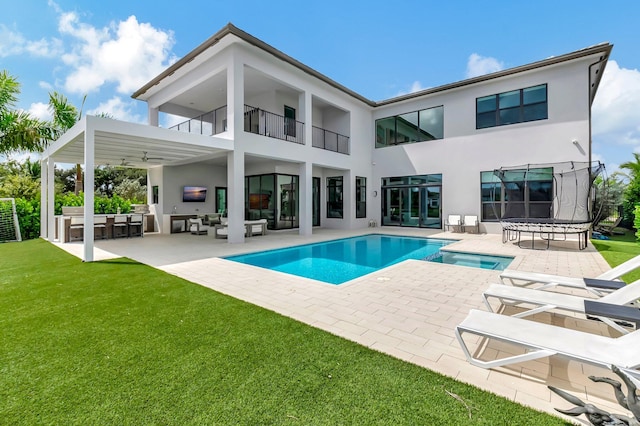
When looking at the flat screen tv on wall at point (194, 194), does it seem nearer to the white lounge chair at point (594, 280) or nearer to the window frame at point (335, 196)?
the window frame at point (335, 196)

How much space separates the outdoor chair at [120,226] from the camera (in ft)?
42.0

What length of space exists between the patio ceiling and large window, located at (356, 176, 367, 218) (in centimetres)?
873

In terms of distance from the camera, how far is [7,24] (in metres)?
14.7

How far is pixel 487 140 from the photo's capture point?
47.4 ft

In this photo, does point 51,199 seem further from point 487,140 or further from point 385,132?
point 487,140

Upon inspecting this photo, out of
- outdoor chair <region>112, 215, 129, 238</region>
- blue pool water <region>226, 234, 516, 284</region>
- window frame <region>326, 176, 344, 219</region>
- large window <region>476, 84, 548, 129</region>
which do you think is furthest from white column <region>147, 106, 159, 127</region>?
large window <region>476, 84, 548, 129</region>

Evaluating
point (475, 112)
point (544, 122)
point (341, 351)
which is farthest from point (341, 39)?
point (341, 351)

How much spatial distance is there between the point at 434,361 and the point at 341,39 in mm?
17416

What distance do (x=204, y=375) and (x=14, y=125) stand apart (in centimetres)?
1743

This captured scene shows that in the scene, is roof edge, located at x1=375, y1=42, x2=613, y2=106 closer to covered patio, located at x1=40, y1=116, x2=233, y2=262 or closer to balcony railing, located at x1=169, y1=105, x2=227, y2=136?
balcony railing, located at x1=169, y1=105, x2=227, y2=136

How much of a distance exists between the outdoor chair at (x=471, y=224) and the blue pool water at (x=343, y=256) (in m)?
2.94

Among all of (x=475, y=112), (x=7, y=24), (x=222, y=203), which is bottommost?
(x=222, y=203)

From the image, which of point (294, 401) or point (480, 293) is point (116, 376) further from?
point (480, 293)

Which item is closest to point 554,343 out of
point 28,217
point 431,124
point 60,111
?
point 431,124
